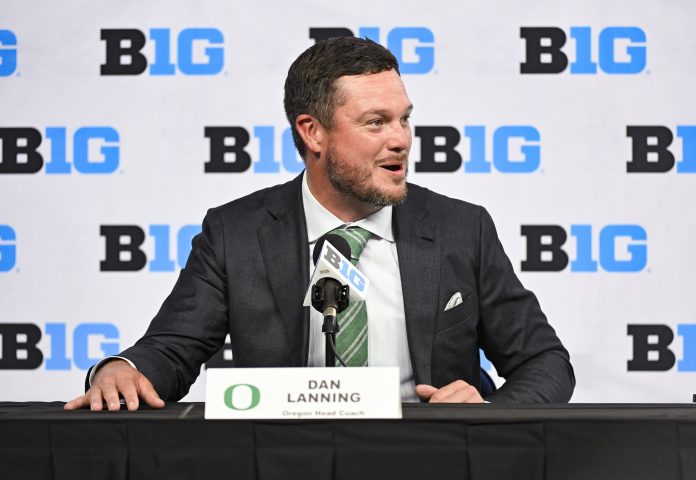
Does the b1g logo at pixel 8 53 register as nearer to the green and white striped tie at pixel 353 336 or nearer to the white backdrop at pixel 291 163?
the white backdrop at pixel 291 163

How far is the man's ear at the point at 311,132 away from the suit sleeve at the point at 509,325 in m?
0.45

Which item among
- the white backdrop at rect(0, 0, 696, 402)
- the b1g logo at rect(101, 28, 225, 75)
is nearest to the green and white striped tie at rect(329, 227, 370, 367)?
the white backdrop at rect(0, 0, 696, 402)

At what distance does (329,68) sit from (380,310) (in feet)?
1.99

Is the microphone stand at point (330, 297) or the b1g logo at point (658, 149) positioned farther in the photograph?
the b1g logo at point (658, 149)

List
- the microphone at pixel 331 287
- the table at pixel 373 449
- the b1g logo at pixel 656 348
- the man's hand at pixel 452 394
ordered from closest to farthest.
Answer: the table at pixel 373 449 < the microphone at pixel 331 287 < the man's hand at pixel 452 394 < the b1g logo at pixel 656 348

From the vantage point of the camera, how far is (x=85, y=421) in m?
1.29

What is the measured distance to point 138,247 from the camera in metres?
3.21

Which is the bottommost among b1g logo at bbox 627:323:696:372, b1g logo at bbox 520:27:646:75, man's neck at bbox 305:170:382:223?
b1g logo at bbox 627:323:696:372

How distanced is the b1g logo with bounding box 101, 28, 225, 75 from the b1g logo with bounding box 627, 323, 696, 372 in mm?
1828

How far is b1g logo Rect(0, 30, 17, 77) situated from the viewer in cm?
328

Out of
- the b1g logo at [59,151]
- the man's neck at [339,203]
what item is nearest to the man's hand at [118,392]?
the man's neck at [339,203]

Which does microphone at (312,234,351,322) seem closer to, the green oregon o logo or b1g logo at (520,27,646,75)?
the green oregon o logo

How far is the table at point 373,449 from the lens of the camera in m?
1.22

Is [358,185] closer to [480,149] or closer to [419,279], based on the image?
[419,279]
